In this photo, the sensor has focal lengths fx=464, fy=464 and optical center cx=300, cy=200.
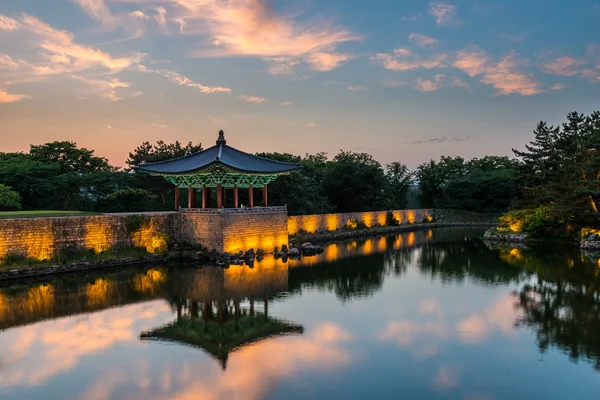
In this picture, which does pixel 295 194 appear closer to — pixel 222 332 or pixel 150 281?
pixel 150 281

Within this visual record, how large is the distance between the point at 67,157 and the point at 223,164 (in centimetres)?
1868

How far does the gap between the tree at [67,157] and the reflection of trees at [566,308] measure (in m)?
30.6

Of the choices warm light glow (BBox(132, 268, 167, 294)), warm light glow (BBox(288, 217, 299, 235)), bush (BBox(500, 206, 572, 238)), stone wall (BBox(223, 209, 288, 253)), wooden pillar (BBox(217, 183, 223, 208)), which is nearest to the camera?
warm light glow (BBox(132, 268, 167, 294))

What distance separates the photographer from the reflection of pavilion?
10.8 meters

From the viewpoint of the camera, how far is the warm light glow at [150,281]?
1578 centimetres

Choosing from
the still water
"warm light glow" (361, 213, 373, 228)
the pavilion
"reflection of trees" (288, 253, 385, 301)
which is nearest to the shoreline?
the still water

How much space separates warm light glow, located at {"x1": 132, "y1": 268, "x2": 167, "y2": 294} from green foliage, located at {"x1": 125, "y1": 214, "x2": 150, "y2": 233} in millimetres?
2577

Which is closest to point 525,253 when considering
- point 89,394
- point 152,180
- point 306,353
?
point 306,353

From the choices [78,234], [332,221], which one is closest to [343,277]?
[78,234]

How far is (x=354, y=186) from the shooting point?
41.2 metres

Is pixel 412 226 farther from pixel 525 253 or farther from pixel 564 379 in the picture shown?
pixel 564 379

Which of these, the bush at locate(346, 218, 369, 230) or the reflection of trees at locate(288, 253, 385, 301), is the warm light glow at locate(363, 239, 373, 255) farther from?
the bush at locate(346, 218, 369, 230)

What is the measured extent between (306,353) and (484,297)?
7745 mm

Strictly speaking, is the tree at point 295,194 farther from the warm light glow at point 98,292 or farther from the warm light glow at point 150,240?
the warm light glow at point 98,292
